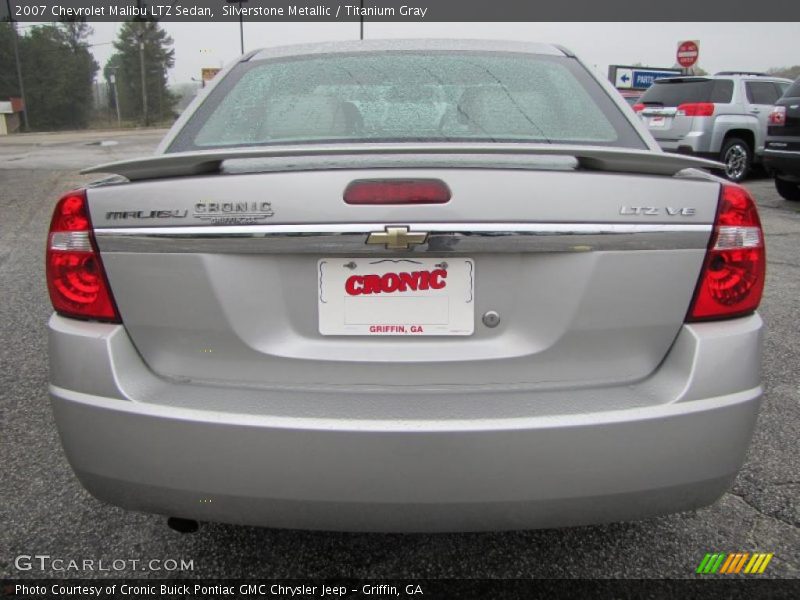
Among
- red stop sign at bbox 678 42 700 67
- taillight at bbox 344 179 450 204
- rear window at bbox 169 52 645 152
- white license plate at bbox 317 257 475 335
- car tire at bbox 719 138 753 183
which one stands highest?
red stop sign at bbox 678 42 700 67

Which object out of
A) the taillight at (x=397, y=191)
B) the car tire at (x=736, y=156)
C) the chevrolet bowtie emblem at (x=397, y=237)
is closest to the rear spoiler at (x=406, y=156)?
the taillight at (x=397, y=191)

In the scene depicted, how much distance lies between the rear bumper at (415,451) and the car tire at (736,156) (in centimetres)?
1157

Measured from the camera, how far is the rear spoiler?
5.53 feet

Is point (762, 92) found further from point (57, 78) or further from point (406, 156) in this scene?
point (57, 78)

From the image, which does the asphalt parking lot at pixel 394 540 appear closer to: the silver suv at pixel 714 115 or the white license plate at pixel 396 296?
the white license plate at pixel 396 296

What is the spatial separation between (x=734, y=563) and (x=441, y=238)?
1406 mm

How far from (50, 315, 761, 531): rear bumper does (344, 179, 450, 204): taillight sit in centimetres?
46

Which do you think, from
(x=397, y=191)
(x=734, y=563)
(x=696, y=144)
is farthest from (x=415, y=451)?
(x=696, y=144)

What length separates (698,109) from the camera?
38.3ft

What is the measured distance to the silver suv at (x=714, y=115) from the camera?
38.2ft

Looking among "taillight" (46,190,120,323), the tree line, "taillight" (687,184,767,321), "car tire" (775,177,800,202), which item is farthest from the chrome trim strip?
the tree line

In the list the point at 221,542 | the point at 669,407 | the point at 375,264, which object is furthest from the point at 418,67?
the point at 221,542

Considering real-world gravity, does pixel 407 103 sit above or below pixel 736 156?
above

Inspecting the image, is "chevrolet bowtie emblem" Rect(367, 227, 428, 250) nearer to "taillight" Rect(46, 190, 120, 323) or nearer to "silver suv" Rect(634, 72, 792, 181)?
"taillight" Rect(46, 190, 120, 323)
